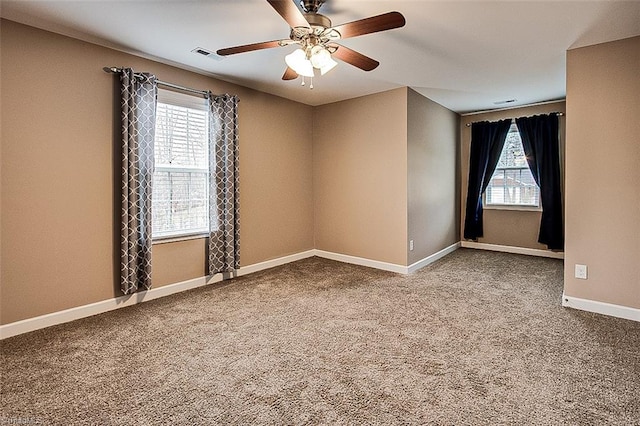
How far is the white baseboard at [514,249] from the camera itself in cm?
524

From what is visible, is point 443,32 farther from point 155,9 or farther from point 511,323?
point 511,323

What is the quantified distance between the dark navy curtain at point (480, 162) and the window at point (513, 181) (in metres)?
0.13

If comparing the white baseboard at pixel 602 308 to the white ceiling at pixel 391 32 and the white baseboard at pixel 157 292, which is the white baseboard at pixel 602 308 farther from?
the white ceiling at pixel 391 32

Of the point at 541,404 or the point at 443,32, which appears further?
the point at 443,32

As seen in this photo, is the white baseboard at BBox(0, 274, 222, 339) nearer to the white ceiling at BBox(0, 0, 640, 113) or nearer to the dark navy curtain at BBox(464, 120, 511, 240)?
the white ceiling at BBox(0, 0, 640, 113)

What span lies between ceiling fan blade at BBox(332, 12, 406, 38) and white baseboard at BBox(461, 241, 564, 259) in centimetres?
482

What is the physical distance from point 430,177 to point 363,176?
3.41 ft

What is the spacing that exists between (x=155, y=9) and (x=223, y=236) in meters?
2.38

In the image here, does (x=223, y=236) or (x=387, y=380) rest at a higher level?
(x=223, y=236)

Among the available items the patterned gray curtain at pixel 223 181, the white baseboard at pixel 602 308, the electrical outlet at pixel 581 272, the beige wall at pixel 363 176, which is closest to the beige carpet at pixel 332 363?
the white baseboard at pixel 602 308

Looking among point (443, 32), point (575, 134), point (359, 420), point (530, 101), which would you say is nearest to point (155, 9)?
point (443, 32)

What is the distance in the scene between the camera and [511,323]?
287cm

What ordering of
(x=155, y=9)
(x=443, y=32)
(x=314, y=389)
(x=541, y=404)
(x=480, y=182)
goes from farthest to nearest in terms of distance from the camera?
1. (x=480, y=182)
2. (x=443, y=32)
3. (x=155, y=9)
4. (x=314, y=389)
5. (x=541, y=404)

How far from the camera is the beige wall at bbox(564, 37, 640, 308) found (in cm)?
288
